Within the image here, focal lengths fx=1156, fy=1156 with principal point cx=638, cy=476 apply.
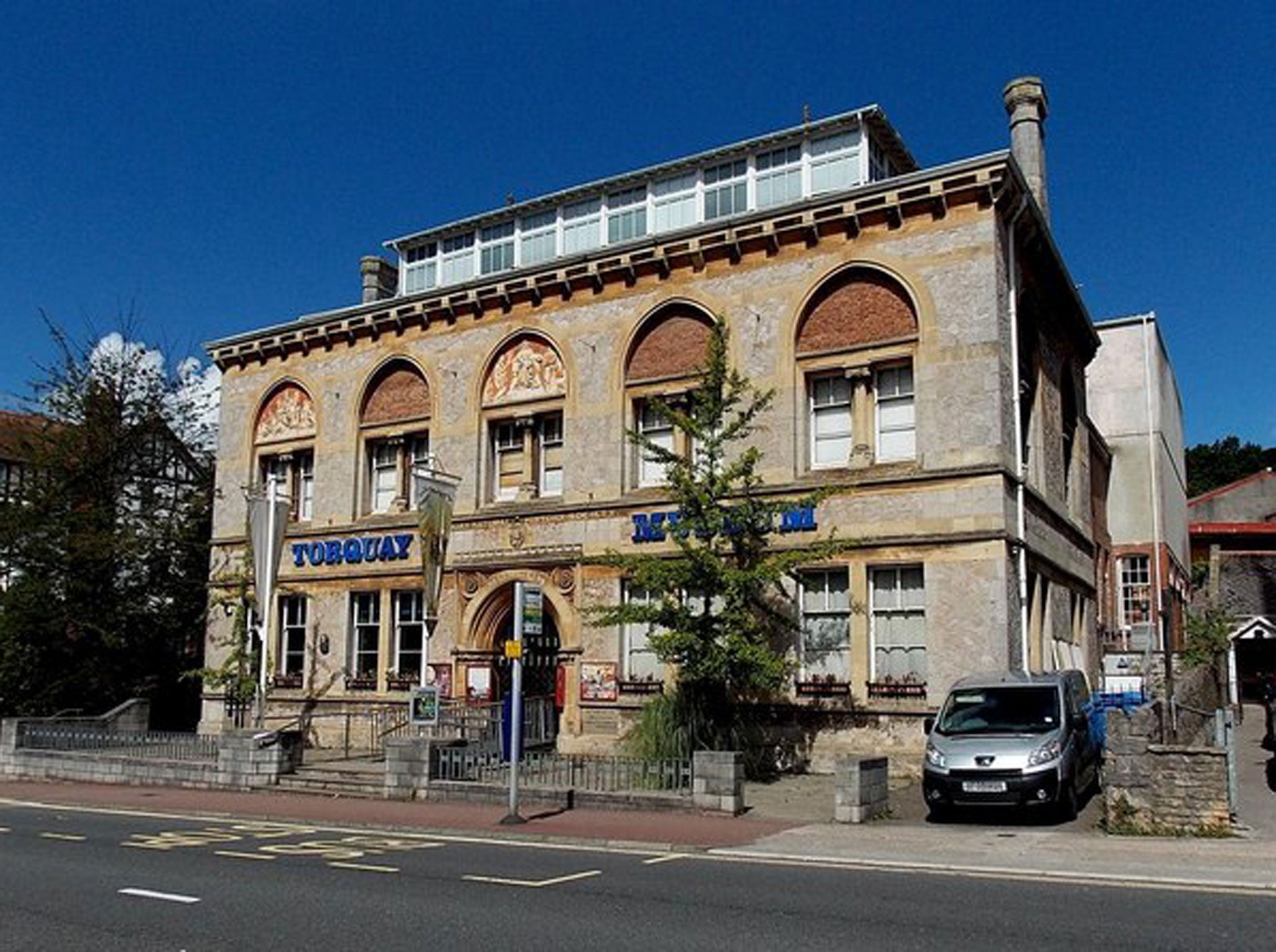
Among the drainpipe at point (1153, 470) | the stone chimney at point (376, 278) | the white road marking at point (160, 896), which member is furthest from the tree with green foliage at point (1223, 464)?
the white road marking at point (160, 896)

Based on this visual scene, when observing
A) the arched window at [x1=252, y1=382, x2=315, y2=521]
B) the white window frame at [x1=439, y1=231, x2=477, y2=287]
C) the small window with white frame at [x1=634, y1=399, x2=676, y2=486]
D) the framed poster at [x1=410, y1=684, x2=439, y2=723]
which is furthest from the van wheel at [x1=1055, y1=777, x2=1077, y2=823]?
the white window frame at [x1=439, y1=231, x2=477, y2=287]

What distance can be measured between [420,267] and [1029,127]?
15667 millimetres

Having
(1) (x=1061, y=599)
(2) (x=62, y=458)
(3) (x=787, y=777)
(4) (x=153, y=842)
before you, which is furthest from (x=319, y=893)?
(2) (x=62, y=458)

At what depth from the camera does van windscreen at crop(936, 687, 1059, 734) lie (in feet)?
50.5

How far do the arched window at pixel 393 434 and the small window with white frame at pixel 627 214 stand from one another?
18.8 ft

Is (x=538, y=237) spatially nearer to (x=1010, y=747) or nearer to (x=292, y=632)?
(x=292, y=632)

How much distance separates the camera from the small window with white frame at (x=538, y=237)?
93.7 feet

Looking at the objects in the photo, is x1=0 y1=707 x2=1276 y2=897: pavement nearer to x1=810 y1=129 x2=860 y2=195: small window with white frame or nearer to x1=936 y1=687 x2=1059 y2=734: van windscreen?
x1=936 y1=687 x2=1059 y2=734: van windscreen

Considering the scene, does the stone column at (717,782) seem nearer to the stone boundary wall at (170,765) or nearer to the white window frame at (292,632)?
the stone boundary wall at (170,765)

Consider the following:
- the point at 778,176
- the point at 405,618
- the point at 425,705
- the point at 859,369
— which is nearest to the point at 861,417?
the point at 859,369

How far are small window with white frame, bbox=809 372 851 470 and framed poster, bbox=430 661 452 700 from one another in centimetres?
917

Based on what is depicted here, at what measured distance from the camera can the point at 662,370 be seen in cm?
2359

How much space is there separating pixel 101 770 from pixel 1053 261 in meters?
21.6

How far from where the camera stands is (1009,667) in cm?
1919
